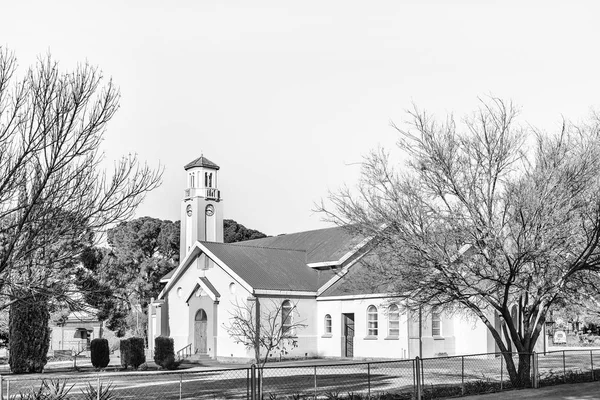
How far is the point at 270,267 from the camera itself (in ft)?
142

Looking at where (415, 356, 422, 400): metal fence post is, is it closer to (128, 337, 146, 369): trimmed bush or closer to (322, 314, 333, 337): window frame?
(128, 337, 146, 369): trimmed bush

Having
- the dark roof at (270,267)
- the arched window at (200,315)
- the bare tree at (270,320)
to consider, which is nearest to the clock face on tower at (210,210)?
the dark roof at (270,267)

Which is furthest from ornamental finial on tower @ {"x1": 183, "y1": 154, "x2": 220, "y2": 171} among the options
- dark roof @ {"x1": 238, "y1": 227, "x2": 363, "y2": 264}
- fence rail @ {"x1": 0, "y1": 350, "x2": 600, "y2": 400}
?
fence rail @ {"x1": 0, "y1": 350, "x2": 600, "y2": 400}

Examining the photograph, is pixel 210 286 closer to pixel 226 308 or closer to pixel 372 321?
pixel 226 308

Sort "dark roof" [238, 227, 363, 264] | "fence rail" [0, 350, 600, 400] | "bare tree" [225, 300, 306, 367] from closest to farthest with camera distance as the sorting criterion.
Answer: "fence rail" [0, 350, 600, 400] < "bare tree" [225, 300, 306, 367] < "dark roof" [238, 227, 363, 264]

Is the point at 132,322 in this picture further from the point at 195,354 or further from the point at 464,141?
the point at 464,141

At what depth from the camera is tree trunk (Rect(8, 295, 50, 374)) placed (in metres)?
33.4

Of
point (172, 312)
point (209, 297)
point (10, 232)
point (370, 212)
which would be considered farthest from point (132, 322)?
point (10, 232)

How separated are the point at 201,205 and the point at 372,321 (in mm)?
15964

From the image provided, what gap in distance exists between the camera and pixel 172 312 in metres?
46.6

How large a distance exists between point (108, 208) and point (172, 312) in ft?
110

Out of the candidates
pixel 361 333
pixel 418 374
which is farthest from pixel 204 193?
pixel 418 374

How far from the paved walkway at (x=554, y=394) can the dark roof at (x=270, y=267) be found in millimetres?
20900

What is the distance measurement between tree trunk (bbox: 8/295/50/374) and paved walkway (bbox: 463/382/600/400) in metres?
21.2
